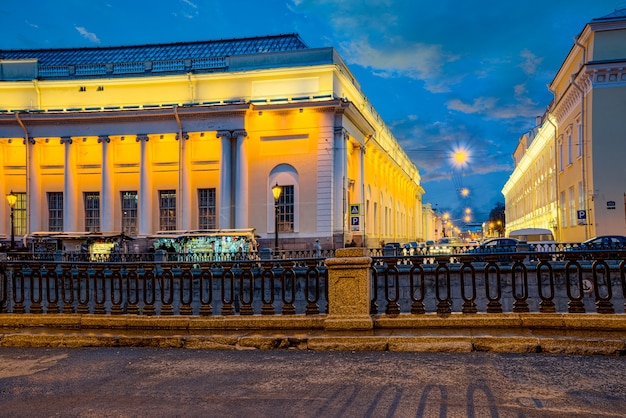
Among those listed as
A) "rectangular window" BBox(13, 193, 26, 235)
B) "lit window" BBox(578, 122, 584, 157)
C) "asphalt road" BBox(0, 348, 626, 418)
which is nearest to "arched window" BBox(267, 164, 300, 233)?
"lit window" BBox(578, 122, 584, 157)

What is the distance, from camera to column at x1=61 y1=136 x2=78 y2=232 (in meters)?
38.3

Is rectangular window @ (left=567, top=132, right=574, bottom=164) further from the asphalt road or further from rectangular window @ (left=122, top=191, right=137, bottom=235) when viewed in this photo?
the asphalt road

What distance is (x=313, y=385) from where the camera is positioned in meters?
6.47

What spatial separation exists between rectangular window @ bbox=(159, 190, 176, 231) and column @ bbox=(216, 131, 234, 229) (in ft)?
16.0

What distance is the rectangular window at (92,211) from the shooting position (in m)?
39.8

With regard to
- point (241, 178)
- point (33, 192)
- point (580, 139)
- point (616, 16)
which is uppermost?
point (616, 16)

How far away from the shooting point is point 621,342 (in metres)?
7.55

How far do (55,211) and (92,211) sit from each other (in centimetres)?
280

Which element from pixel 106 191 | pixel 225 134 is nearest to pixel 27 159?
pixel 106 191

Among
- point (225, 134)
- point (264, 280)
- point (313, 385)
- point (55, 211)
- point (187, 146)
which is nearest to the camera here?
point (313, 385)

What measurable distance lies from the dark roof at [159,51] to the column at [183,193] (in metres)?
8.95

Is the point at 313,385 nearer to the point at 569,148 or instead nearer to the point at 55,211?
the point at 569,148

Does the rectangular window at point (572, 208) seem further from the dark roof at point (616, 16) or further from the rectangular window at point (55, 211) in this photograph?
the rectangular window at point (55, 211)

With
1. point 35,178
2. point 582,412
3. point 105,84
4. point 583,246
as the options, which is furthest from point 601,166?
point 35,178
